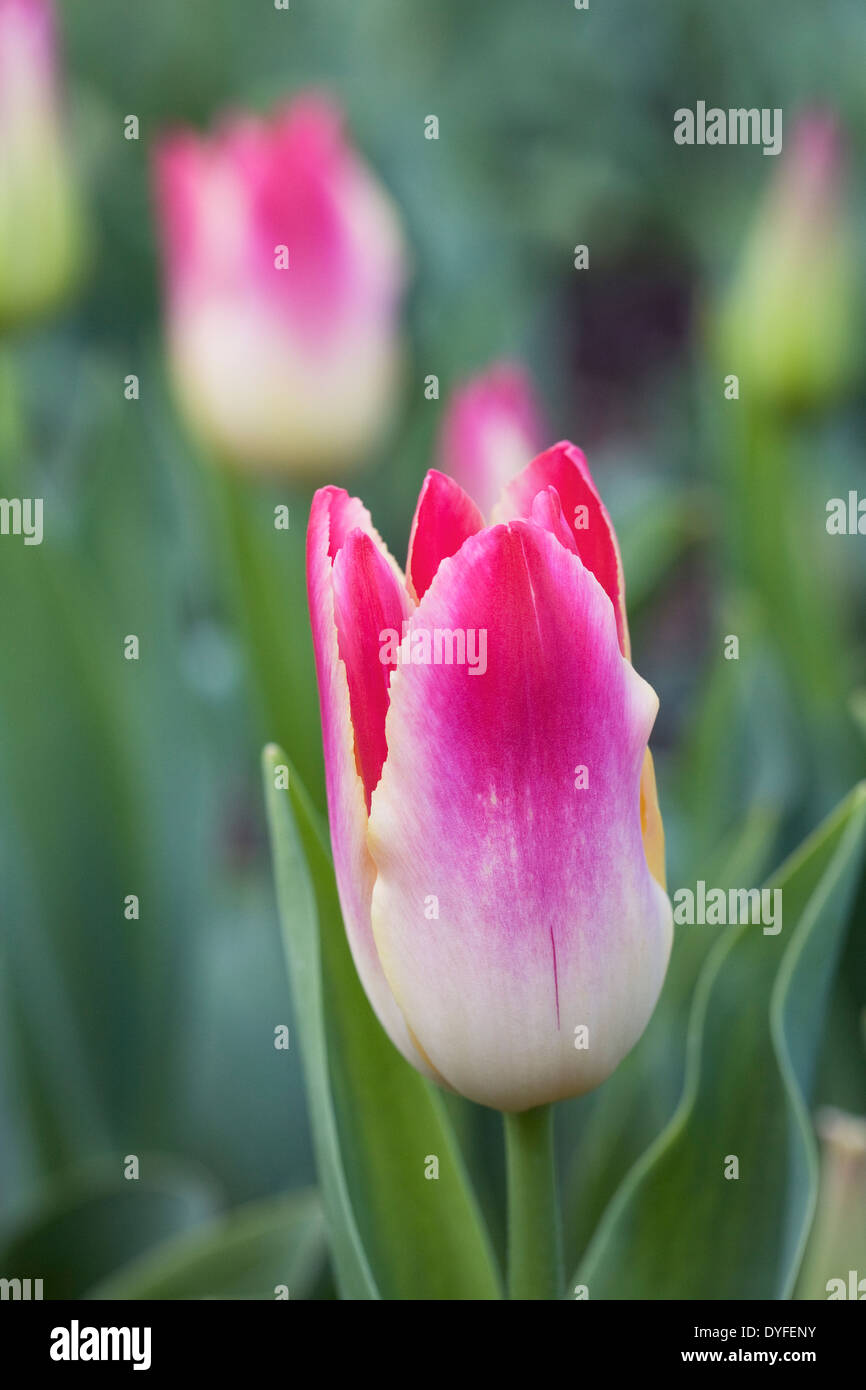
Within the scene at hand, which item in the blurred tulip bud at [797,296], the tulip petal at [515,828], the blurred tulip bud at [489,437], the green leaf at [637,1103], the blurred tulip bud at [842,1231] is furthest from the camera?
the blurred tulip bud at [797,296]

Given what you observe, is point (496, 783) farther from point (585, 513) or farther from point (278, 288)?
point (278, 288)

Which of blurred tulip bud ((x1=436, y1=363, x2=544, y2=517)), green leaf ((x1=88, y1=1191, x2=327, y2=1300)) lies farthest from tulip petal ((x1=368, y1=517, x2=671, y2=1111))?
blurred tulip bud ((x1=436, y1=363, x2=544, y2=517))

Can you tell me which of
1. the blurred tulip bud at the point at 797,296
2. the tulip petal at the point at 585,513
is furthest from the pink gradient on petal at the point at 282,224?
the tulip petal at the point at 585,513

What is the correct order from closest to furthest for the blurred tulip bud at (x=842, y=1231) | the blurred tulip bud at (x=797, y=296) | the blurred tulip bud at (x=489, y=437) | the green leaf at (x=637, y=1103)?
the blurred tulip bud at (x=842, y=1231)
the green leaf at (x=637, y=1103)
the blurred tulip bud at (x=489, y=437)
the blurred tulip bud at (x=797, y=296)

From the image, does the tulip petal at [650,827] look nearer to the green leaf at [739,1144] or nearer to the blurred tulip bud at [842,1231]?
the green leaf at [739,1144]

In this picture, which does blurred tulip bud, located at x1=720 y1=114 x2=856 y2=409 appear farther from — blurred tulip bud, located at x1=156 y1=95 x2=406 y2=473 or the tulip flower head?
the tulip flower head

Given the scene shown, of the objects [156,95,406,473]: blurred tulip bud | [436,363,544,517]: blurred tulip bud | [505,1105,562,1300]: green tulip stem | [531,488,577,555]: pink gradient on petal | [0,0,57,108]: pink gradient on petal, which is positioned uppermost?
[0,0,57,108]: pink gradient on petal

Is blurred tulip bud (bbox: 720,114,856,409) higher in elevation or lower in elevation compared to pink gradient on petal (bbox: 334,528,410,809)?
higher
